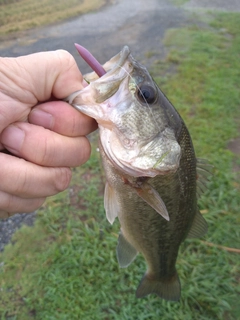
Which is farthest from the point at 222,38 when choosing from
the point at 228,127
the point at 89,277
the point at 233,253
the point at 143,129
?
the point at 143,129

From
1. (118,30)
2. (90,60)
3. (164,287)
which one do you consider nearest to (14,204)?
(90,60)

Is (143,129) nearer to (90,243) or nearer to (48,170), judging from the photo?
(48,170)

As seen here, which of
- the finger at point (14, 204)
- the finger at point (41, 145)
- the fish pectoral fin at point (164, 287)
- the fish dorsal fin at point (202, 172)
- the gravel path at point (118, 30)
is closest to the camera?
the finger at point (41, 145)

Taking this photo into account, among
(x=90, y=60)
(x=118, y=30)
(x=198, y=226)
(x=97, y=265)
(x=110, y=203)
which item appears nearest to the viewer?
(x=90, y=60)

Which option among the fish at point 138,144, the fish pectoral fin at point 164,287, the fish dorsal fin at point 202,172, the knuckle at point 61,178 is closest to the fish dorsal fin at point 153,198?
the fish at point 138,144

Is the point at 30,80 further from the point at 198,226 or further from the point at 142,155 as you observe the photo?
the point at 198,226

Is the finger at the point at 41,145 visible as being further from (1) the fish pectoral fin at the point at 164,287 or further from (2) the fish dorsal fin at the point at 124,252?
(1) the fish pectoral fin at the point at 164,287
